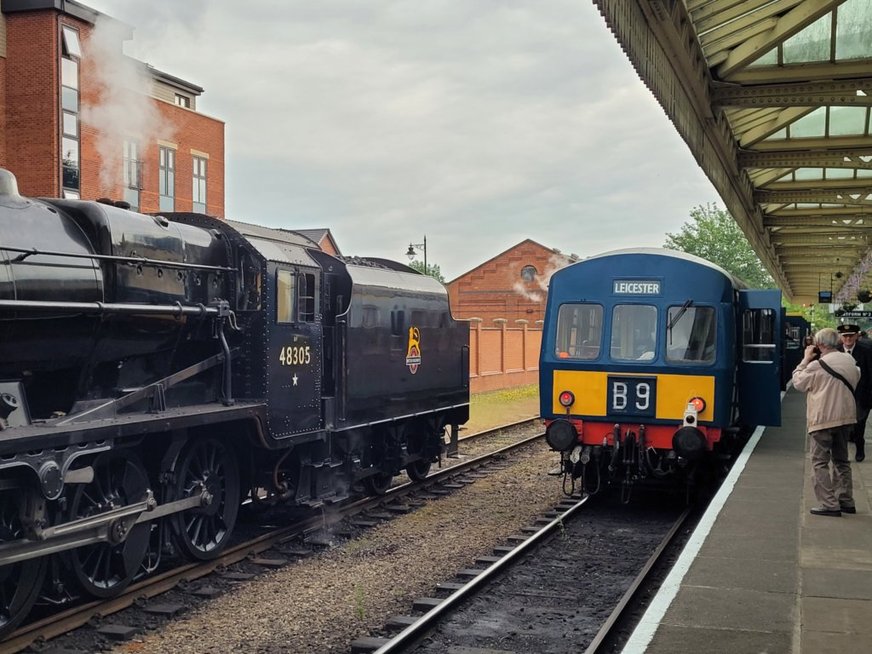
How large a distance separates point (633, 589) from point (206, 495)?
11.5 ft

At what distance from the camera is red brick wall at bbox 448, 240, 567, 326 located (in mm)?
51812

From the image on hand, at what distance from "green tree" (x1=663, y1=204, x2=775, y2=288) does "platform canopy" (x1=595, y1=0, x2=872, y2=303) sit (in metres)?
45.8

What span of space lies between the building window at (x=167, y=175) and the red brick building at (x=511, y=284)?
2444 cm

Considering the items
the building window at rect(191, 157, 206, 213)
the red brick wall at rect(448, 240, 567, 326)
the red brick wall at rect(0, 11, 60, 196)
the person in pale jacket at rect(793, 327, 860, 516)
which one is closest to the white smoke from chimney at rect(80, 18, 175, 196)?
the person in pale jacket at rect(793, 327, 860, 516)

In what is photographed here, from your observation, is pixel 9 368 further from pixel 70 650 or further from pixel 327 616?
pixel 327 616

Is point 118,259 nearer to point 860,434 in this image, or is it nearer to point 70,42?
point 860,434

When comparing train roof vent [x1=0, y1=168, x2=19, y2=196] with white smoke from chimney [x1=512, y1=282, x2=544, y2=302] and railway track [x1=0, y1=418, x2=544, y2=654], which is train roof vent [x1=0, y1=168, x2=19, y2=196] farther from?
white smoke from chimney [x1=512, y1=282, x2=544, y2=302]

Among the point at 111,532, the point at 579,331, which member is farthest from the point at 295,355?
the point at 579,331

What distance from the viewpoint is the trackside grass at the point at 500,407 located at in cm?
2031

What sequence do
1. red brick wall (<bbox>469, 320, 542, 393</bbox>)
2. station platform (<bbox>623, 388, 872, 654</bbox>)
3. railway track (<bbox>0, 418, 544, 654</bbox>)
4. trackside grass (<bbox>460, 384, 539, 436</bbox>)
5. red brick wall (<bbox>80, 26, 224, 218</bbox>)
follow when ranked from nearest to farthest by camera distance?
station platform (<bbox>623, 388, 872, 654</bbox>), railway track (<bbox>0, 418, 544, 654</bbox>), trackside grass (<bbox>460, 384, 539, 436</bbox>), red brick wall (<bbox>469, 320, 542, 393</bbox>), red brick wall (<bbox>80, 26, 224, 218</bbox>)

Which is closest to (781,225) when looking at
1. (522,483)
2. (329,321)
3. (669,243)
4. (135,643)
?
(522,483)

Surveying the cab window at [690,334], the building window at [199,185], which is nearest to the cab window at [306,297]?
the cab window at [690,334]

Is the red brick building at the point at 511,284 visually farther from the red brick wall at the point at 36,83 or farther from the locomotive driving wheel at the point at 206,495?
the locomotive driving wheel at the point at 206,495

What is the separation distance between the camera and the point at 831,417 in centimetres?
780
